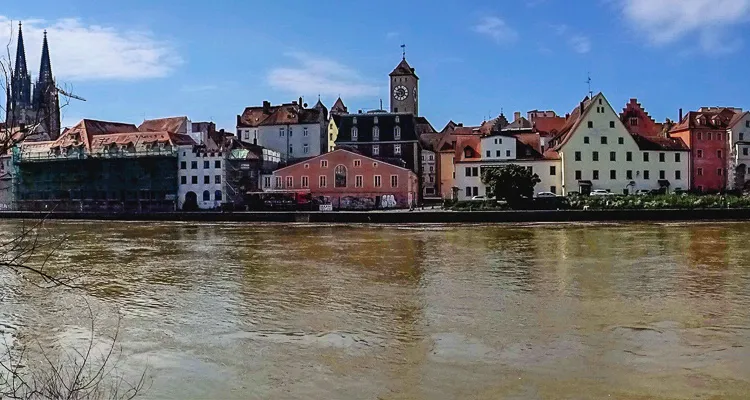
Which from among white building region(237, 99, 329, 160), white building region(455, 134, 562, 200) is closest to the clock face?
white building region(237, 99, 329, 160)

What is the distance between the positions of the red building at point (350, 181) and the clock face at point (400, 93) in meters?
34.1

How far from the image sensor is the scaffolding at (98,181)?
233 ft

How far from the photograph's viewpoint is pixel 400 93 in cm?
9862

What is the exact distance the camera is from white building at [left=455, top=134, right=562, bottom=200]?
65.2m

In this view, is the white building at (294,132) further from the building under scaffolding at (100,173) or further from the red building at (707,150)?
the red building at (707,150)

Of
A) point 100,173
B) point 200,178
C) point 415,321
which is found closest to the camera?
point 415,321

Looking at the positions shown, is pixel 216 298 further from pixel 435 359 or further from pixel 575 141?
pixel 575 141

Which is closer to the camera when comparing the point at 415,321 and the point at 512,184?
the point at 415,321

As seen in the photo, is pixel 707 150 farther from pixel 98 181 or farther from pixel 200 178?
pixel 98 181

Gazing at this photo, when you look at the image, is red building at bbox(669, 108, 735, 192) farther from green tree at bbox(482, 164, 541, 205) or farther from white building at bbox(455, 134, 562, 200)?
green tree at bbox(482, 164, 541, 205)

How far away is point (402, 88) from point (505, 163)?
36.5m

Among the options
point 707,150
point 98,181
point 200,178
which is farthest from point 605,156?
point 98,181

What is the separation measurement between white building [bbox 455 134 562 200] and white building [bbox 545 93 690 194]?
3.60 ft

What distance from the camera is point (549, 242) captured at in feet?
112
